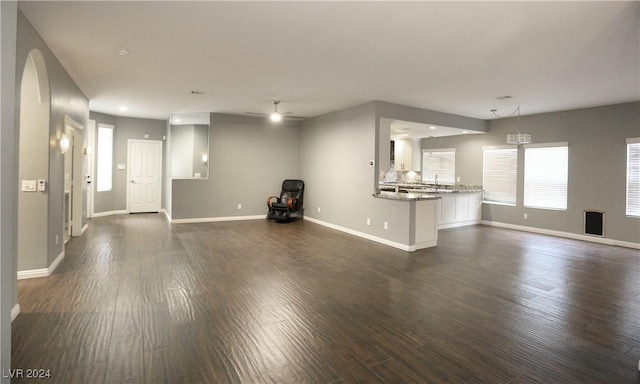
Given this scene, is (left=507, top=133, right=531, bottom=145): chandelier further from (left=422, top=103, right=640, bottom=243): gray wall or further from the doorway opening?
the doorway opening

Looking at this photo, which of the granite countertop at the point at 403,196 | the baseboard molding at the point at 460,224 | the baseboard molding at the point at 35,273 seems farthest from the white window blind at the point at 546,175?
the baseboard molding at the point at 35,273

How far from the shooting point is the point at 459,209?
25.7ft

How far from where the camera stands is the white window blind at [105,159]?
8312 mm

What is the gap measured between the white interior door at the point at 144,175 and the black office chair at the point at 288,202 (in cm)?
355

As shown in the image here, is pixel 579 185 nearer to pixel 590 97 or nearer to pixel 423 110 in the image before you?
pixel 590 97

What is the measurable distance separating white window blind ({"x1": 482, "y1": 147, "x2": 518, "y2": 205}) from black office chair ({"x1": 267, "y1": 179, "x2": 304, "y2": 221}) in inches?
190

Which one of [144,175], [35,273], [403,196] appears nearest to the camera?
[35,273]

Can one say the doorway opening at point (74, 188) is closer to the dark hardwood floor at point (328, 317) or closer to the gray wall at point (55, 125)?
the dark hardwood floor at point (328, 317)

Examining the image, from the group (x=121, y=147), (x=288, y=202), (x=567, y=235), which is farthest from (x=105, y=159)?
(x=567, y=235)

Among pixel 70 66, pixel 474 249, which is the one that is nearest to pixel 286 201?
pixel 474 249

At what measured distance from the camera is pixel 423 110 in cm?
679

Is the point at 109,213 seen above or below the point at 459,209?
below

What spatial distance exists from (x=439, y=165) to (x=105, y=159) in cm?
934

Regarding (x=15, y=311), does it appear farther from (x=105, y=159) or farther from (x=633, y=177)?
(x=633, y=177)
